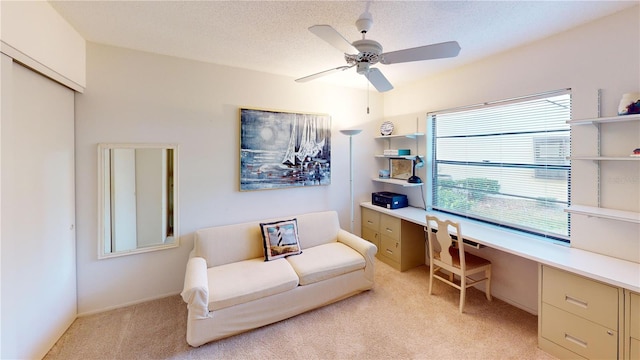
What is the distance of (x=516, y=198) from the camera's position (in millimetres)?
2693

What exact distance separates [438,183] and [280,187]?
218cm

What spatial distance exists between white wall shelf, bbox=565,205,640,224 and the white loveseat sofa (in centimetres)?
180

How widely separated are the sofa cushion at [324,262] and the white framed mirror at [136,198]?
142 cm

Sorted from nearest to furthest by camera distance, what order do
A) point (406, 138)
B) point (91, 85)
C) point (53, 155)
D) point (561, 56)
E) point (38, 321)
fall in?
1. point (38, 321)
2. point (53, 155)
3. point (561, 56)
4. point (91, 85)
5. point (406, 138)

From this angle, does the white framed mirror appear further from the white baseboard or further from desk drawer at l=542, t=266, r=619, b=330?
desk drawer at l=542, t=266, r=619, b=330

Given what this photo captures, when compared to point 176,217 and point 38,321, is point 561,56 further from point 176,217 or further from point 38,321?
point 38,321

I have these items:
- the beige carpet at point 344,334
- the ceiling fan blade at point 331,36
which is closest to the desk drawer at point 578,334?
the beige carpet at point 344,334

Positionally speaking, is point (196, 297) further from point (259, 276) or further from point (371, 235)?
point (371, 235)

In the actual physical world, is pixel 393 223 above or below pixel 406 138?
below

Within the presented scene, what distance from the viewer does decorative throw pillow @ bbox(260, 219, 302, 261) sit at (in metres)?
2.81

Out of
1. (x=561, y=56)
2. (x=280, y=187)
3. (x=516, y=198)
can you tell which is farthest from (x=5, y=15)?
(x=516, y=198)

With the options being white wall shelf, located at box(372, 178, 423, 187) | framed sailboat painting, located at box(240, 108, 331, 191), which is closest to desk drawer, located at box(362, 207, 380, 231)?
white wall shelf, located at box(372, 178, 423, 187)

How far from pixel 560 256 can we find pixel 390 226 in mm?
1752

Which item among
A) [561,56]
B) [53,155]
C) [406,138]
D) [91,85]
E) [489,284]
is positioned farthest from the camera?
[406,138]
